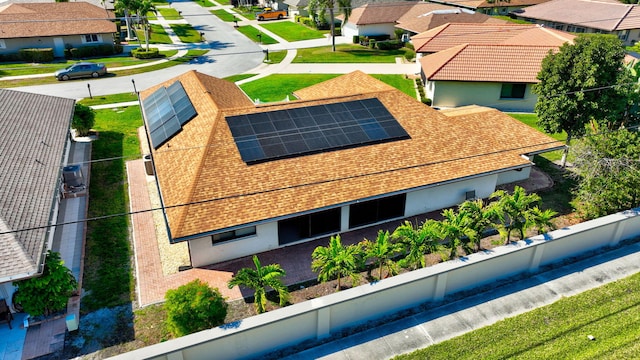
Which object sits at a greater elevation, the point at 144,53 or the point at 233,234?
the point at 144,53

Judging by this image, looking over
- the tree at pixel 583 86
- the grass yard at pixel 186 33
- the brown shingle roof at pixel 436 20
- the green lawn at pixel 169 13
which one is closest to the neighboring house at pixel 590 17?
the brown shingle roof at pixel 436 20

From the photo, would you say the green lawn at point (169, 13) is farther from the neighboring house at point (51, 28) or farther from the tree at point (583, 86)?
the tree at point (583, 86)

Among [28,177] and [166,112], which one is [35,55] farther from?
[28,177]

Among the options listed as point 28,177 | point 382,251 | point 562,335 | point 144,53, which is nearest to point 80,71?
point 144,53

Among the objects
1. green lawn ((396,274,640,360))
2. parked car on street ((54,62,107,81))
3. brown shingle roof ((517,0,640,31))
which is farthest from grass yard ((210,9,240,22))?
green lawn ((396,274,640,360))

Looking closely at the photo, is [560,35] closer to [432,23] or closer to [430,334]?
[432,23]

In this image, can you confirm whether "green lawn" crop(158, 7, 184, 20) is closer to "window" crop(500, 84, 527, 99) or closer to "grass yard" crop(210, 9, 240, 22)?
"grass yard" crop(210, 9, 240, 22)
